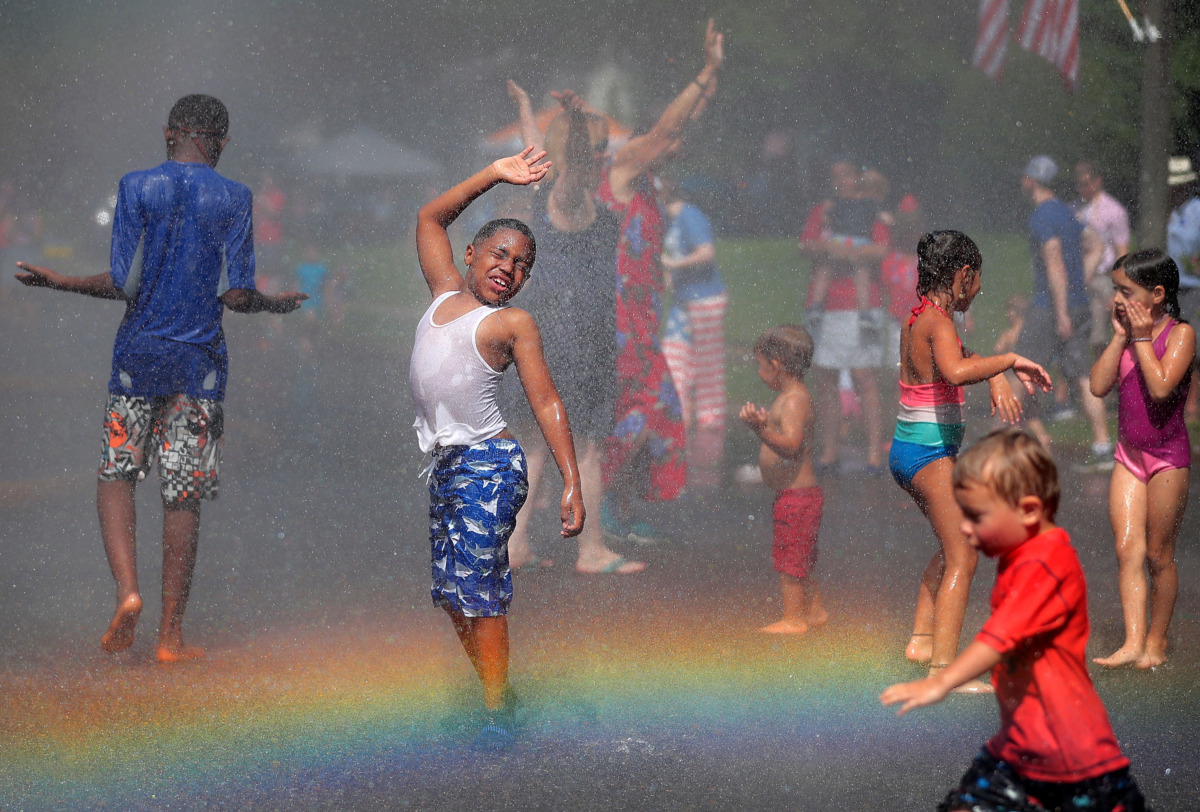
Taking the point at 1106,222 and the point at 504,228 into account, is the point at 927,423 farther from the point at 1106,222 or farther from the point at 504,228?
the point at 1106,222

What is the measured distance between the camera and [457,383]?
402cm

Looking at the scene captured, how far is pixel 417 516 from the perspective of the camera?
24.6 feet

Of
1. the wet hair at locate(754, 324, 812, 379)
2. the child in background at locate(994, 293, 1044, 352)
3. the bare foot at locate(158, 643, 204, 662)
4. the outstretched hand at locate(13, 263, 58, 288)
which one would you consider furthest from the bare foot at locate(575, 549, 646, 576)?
the child in background at locate(994, 293, 1044, 352)

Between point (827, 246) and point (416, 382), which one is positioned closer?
point (416, 382)

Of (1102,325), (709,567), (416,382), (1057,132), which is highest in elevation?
(1057,132)

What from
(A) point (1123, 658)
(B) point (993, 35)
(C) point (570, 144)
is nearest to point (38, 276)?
(C) point (570, 144)

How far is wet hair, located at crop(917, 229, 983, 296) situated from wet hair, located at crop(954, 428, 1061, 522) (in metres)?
1.91

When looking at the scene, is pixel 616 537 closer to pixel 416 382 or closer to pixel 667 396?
pixel 667 396

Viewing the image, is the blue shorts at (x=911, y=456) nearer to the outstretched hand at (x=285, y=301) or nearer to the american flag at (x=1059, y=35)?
the outstretched hand at (x=285, y=301)

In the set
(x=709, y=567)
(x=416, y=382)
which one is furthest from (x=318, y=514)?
(x=416, y=382)

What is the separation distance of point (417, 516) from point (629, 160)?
2.38m

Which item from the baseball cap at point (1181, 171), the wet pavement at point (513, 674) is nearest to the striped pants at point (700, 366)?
the wet pavement at point (513, 674)

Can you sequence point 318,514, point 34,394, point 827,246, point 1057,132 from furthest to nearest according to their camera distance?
point 1057,132, point 34,394, point 827,246, point 318,514

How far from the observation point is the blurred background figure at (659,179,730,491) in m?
8.92
